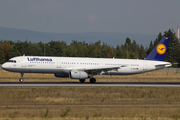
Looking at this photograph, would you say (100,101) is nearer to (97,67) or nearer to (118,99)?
(118,99)

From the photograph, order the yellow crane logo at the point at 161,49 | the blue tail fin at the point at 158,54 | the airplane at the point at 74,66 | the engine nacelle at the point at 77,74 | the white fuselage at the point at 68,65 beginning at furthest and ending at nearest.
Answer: the yellow crane logo at the point at 161,49 → the blue tail fin at the point at 158,54 → the white fuselage at the point at 68,65 → the airplane at the point at 74,66 → the engine nacelle at the point at 77,74

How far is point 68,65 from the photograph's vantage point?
42.4 m

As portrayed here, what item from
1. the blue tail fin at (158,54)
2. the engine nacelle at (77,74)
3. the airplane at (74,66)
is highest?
the blue tail fin at (158,54)

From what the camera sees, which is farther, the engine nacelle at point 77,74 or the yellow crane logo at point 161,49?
the yellow crane logo at point 161,49

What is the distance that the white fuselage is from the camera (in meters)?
41.1

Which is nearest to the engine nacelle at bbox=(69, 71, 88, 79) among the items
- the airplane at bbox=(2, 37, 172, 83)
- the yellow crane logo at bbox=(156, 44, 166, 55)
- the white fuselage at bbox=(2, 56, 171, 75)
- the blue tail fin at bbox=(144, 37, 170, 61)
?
the airplane at bbox=(2, 37, 172, 83)

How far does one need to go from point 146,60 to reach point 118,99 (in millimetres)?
24580

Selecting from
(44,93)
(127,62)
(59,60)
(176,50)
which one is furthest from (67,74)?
(176,50)

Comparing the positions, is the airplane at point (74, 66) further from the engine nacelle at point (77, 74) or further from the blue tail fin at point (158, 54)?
the blue tail fin at point (158, 54)

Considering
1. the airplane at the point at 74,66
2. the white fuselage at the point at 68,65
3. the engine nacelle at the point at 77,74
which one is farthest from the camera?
the white fuselage at the point at 68,65

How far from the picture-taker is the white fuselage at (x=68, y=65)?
41.1m

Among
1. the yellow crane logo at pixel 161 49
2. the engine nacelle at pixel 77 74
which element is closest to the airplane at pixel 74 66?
the engine nacelle at pixel 77 74

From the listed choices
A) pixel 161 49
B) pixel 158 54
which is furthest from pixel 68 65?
pixel 161 49

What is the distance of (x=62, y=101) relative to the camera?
23344mm
